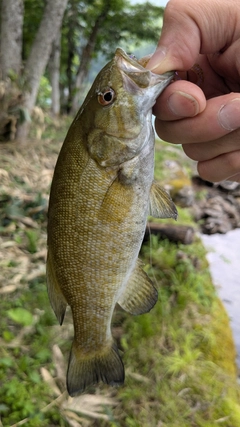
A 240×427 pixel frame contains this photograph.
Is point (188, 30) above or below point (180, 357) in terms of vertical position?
above

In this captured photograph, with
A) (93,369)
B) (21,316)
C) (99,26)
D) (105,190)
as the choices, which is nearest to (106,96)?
(105,190)

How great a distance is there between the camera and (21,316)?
3066 millimetres

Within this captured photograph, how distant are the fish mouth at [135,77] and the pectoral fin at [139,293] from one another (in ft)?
2.74

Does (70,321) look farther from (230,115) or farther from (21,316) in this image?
(230,115)

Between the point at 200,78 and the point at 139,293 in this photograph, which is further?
the point at 200,78

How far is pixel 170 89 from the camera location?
1656mm

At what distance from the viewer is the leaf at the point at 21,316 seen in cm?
303

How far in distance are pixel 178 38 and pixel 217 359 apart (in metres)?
2.95

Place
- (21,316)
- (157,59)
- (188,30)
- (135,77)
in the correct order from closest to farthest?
(135,77) < (157,59) < (188,30) < (21,316)

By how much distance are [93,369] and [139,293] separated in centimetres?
44

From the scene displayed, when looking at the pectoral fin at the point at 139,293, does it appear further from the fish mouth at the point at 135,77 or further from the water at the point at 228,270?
the water at the point at 228,270

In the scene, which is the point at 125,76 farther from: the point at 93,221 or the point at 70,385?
the point at 70,385

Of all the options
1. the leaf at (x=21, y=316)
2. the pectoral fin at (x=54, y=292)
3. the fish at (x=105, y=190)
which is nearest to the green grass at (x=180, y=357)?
the leaf at (x=21, y=316)

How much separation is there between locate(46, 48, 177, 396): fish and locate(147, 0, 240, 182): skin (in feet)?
0.36
